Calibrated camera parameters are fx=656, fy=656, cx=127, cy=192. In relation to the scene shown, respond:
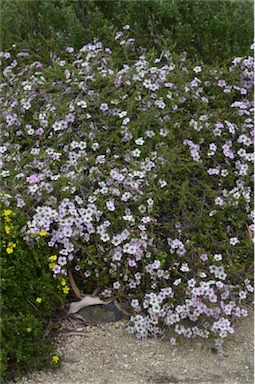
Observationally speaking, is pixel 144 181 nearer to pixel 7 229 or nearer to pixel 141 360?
pixel 7 229

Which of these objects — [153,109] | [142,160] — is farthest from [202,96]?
[142,160]

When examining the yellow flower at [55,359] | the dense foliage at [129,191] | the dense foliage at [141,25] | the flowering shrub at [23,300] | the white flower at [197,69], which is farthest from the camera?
the dense foliage at [141,25]

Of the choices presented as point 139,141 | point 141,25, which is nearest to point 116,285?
point 139,141

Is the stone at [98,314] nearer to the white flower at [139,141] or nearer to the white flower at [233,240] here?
the white flower at [233,240]

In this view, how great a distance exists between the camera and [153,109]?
12.7ft

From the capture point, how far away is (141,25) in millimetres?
4898

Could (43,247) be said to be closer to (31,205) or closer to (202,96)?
(31,205)

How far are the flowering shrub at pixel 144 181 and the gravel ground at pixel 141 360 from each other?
0.28ft

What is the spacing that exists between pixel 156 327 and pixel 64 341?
49 cm

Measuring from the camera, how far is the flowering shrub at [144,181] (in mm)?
3410

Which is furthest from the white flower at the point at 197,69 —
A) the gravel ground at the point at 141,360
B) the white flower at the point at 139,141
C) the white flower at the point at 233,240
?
the gravel ground at the point at 141,360

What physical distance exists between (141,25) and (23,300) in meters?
2.52

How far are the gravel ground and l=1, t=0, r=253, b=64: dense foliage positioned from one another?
202cm

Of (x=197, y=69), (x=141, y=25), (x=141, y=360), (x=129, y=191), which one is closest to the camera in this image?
(x=141, y=360)
